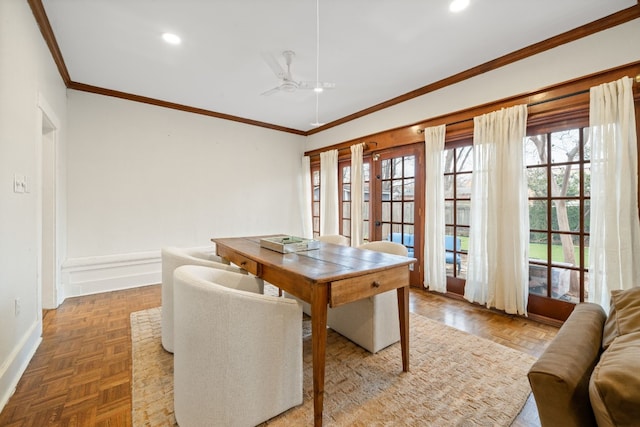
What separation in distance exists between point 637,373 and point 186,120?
4921 mm

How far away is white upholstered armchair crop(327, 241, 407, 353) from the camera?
2121mm

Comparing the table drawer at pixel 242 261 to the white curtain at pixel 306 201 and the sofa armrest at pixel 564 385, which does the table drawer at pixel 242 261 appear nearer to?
the sofa armrest at pixel 564 385

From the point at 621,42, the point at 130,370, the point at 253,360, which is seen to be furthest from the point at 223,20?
the point at 621,42

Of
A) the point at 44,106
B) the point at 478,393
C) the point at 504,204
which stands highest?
the point at 44,106

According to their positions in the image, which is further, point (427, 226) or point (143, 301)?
point (427, 226)

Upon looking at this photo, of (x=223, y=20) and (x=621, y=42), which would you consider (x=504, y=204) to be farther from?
(x=223, y=20)

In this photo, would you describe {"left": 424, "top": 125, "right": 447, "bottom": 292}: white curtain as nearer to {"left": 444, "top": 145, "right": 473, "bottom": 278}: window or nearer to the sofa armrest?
{"left": 444, "top": 145, "right": 473, "bottom": 278}: window

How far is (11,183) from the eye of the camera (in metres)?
1.81

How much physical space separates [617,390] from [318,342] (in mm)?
1086

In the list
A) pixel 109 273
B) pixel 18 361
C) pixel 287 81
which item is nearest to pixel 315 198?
pixel 287 81

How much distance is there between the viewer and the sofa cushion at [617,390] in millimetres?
588

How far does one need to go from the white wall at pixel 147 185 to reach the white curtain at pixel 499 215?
3.50 m

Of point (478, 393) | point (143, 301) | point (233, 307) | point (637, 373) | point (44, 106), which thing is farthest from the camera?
point (143, 301)

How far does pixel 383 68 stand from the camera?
3082 millimetres
